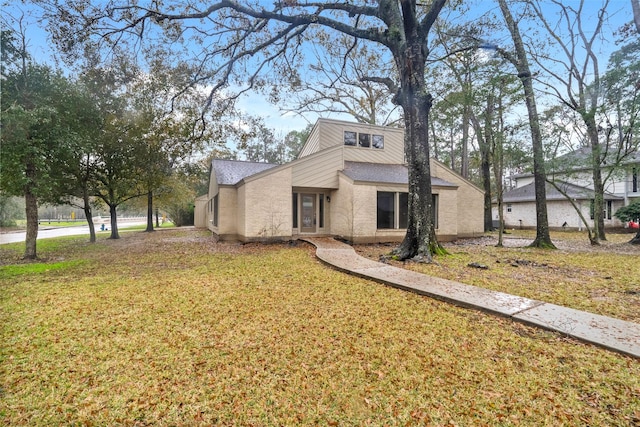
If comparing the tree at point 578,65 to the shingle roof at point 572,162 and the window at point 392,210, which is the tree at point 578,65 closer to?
the shingle roof at point 572,162

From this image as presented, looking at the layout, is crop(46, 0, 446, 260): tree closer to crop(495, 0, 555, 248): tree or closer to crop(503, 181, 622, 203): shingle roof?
crop(495, 0, 555, 248): tree

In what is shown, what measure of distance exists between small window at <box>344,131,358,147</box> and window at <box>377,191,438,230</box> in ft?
11.8

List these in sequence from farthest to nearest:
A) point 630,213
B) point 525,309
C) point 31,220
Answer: point 630,213
point 31,220
point 525,309

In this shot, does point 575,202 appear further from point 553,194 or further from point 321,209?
point 321,209

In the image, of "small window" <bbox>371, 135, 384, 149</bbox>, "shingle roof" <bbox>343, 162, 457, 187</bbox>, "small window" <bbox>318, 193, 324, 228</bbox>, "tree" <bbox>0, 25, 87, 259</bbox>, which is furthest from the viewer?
"small window" <bbox>371, 135, 384, 149</bbox>

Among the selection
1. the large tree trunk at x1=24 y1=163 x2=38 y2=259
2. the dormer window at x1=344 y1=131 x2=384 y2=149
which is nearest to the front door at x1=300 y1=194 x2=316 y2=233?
the dormer window at x1=344 y1=131 x2=384 y2=149

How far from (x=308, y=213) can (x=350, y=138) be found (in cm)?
448

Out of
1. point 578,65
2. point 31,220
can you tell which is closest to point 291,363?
point 31,220

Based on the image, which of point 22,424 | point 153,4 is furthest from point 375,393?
point 153,4

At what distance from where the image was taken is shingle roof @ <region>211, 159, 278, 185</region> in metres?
14.1

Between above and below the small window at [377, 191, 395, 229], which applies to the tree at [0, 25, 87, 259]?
above

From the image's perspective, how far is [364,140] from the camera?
14867 millimetres

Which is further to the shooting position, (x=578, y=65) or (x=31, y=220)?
(x=578, y=65)

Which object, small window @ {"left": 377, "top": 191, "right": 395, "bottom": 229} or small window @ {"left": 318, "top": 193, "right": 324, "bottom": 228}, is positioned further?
small window @ {"left": 318, "top": 193, "right": 324, "bottom": 228}
